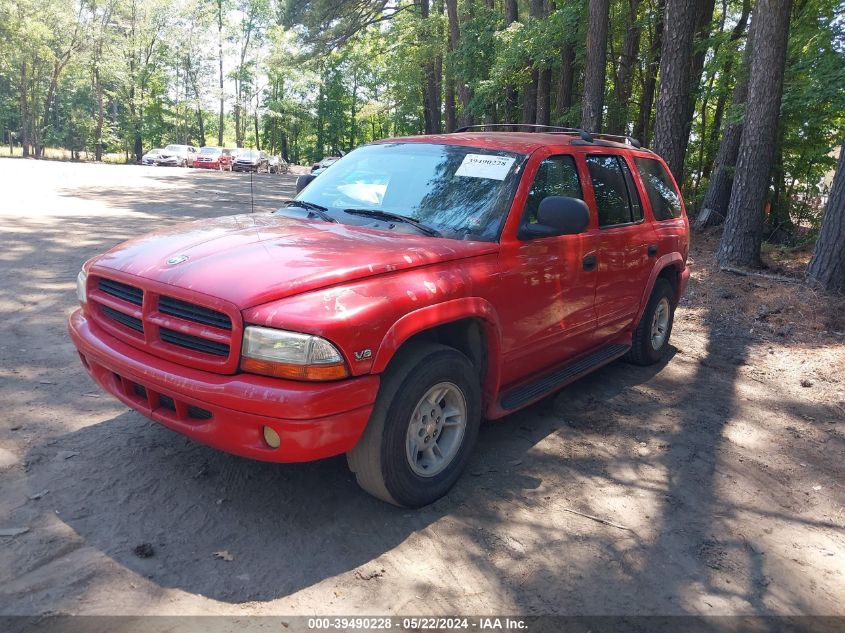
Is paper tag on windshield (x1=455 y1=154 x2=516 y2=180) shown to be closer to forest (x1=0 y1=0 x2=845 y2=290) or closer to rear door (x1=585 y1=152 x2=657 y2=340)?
rear door (x1=585 y1=152 x2=657 y2=340)

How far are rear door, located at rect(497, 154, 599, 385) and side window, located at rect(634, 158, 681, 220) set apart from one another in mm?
1253

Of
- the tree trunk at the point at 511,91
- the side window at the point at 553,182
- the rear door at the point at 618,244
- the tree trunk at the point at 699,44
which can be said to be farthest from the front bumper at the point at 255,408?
the tree trunk at the point at 511,91

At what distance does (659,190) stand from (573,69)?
13.4m

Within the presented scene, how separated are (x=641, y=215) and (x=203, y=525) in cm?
405

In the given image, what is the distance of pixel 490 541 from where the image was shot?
3164mm

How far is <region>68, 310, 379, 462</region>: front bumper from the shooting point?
2758 millimetres

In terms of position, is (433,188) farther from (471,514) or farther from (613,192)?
(471,514)

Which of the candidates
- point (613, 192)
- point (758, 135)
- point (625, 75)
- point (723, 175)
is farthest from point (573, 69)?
point (613, 192)

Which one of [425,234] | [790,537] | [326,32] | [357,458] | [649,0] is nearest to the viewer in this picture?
[357,458]

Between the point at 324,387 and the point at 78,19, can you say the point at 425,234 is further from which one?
the point at 78,19

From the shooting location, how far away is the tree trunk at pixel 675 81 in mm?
10742

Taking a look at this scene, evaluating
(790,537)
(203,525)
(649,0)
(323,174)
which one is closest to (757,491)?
(790,537)

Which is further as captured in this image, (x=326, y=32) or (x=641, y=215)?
(x=326, y=32)

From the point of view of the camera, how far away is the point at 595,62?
1364cm
